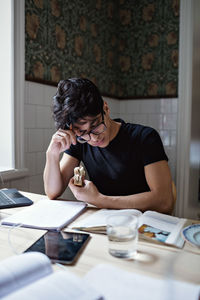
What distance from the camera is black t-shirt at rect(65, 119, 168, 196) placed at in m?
1.52

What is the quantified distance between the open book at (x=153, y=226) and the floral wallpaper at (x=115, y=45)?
1408mm

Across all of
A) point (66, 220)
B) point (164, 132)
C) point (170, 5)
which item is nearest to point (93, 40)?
point (170, 5)

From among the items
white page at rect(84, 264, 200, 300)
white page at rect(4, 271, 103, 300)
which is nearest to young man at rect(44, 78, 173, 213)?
white page at rect(84, 264, 200, 300)

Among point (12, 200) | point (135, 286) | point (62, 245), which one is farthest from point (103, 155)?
point (135, 286)

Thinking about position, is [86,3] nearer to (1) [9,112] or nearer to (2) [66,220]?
(1) [9,112]

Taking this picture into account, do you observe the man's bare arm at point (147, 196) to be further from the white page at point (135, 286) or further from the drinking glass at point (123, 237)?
the white page at point (135, 286)

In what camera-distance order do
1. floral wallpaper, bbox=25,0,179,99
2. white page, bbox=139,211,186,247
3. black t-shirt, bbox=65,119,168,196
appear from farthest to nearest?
floral wallpaper, bbox=25,0,179,99 → black t-shirt, bbox=65,119,168,196 → white page, bbox=139,211,186,247

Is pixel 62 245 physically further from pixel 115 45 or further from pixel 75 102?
pixel 115 45

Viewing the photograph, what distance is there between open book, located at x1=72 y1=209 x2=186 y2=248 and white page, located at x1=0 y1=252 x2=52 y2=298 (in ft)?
1.19

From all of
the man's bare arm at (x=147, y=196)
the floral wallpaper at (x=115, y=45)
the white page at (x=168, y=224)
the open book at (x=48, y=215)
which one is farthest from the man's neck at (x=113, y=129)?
the floral wallpaper at (x=115, y=45)

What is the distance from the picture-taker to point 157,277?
2.24 feet

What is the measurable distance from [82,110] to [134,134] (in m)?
0.38

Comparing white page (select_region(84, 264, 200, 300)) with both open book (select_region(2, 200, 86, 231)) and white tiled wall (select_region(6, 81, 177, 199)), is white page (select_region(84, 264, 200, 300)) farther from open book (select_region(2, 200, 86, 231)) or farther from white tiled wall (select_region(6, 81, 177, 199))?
white tiled wall (select_region(6, 81, 177, 199))

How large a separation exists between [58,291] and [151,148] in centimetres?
102
